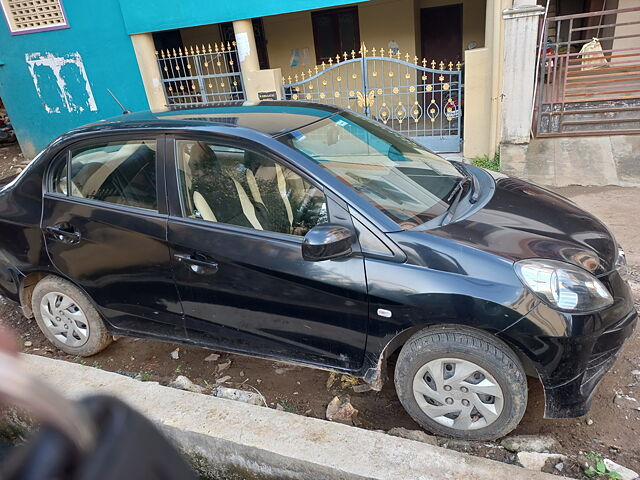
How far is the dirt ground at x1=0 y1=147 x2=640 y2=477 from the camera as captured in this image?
2.49 metres

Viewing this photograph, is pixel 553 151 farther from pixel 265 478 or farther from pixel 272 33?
pixel 272 33

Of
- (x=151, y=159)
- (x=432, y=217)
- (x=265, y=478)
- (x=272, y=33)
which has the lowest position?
(x=265, y=478)

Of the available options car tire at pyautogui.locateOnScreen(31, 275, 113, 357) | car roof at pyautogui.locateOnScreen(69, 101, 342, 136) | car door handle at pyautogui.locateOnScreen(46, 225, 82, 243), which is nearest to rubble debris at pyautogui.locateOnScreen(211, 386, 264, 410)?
car tire at pyautogui.locateOnScreen(31, 275, 113, 357)

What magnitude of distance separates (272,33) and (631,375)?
10.6 m

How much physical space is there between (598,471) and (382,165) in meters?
1.99

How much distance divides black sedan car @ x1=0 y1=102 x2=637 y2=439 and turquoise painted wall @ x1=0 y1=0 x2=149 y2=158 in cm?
658

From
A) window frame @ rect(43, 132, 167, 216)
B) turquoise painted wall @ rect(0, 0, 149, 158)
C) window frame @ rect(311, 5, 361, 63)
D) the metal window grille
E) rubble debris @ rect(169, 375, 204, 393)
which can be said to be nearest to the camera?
window frame @ rect(43, 132, 167, 216)

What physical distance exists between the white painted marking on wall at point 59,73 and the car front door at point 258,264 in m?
8.00

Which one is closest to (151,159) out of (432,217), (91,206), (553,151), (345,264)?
(91,206)

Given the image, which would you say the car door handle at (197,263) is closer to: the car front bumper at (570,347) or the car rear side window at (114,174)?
the car rear side window at (114,174)

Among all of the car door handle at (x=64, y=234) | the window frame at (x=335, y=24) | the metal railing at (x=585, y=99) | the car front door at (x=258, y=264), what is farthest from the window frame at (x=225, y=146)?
the window frame at (x=335, y=24)

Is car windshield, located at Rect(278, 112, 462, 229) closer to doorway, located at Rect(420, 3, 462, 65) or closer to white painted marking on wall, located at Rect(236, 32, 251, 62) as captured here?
white painted marking on wall, located at Rect(236, 32, 251, 62)

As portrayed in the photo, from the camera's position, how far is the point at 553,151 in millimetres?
6938

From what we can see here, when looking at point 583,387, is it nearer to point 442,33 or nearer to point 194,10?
point 194,10
